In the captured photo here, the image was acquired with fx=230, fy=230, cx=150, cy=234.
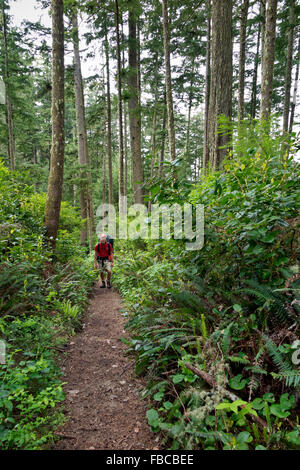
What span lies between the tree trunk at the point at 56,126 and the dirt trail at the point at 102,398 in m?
3.53

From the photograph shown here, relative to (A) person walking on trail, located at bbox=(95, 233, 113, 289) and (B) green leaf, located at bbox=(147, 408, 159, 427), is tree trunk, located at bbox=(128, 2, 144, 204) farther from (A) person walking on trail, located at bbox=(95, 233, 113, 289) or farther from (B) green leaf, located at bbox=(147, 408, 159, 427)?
(B) green leaf, located at bbox=(147, 408, 159, 427)

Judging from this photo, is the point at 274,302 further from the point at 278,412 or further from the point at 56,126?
the point at 56,126

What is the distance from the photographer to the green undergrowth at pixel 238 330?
1.78 m

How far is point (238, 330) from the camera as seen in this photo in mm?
2361

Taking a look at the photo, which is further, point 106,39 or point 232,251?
point 106,39

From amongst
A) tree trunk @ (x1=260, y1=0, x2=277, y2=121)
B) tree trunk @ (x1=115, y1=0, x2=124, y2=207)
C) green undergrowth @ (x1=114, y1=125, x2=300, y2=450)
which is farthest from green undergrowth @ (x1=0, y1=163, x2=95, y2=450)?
tree trunk @ (x1=260, y1=0, x2=277, y2=121)

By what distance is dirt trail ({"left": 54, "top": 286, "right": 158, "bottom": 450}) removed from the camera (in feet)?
6.96

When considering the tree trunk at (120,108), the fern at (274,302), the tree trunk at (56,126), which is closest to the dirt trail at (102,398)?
the fern at (274,302)

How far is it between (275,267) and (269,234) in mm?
472

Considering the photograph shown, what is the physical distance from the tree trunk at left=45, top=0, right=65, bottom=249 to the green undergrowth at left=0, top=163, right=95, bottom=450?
1.28 feet

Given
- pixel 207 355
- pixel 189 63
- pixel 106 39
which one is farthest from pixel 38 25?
pixel 207 355

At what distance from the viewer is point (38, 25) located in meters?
11.3

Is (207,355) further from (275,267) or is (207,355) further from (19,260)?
(19,260)

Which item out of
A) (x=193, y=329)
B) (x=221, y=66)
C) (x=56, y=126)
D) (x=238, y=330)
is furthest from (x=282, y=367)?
(x=56, y=126)
